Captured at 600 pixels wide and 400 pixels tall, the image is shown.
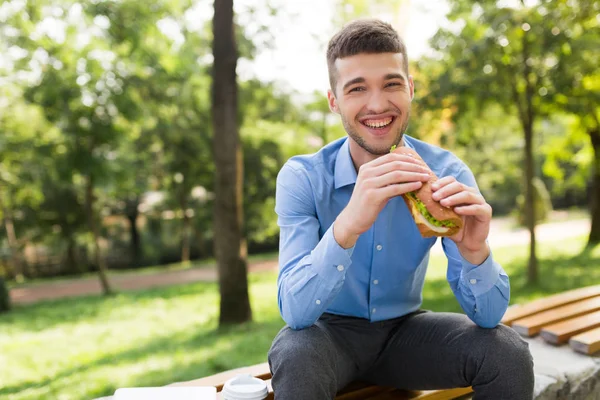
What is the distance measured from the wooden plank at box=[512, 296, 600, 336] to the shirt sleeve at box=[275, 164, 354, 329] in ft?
5.96

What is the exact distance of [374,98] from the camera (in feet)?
7.50

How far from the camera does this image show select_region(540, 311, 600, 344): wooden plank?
3244 mm

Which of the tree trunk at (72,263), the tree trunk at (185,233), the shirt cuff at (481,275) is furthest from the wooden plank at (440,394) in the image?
the tree trunk at (72,263)

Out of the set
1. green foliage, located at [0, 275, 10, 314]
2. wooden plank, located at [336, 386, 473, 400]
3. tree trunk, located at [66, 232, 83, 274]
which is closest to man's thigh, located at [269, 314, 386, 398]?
wooden plank, located at [336, 386, 473, 400]

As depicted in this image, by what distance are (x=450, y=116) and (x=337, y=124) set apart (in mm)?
8040

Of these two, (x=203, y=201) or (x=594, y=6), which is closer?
(x=594, y=6)

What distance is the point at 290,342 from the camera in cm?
198

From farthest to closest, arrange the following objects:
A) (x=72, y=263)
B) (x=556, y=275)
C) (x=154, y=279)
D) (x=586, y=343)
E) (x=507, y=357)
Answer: (x=72, y=263)
(x=154, y=279)
(x=556, y=275)
(x=586, y=343)
(x=507, y=357)

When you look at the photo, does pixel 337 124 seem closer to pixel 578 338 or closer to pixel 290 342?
pixel 578 338

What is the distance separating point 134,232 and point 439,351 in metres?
22.1

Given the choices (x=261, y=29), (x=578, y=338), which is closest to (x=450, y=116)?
(x=261, y=29)

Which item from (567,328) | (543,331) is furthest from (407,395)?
(567,328)

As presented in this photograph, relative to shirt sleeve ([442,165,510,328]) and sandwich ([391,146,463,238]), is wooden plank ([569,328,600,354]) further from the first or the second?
sandwich ([391,146,463,238])

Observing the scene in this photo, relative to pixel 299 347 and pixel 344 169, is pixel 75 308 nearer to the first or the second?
pixel 344 169
